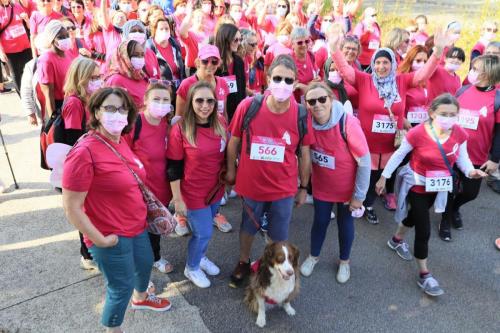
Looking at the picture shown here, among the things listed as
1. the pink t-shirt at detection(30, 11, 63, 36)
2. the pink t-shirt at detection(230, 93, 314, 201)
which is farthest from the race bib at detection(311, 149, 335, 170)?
the pink t-shirt at detection(30, 11, 63, 36)

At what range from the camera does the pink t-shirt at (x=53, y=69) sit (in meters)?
4.17

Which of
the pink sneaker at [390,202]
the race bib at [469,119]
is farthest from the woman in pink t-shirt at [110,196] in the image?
the race bib at [469,119]

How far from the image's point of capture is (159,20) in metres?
5.36

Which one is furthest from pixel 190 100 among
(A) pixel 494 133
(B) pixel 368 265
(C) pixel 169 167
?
(A) pixel 494 133

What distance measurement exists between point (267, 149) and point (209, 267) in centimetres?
145

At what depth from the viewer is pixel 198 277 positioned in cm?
365

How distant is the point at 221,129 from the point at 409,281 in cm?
247

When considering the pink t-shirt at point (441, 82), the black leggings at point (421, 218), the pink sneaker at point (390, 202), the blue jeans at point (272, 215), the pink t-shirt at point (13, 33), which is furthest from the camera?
the pink t-shirt at point (13, 33)

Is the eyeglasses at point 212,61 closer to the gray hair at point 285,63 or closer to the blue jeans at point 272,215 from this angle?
the gray hair at point 285,63

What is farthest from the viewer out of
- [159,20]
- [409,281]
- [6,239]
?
[159,20]

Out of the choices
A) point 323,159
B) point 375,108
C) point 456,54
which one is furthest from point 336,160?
point 456,54

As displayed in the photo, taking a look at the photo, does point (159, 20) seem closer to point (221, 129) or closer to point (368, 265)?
point (221, 129)

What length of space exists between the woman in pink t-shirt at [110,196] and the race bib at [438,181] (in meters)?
2.62

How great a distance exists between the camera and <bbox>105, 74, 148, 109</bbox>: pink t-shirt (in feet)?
12.5
